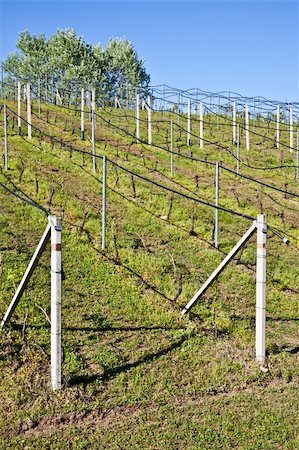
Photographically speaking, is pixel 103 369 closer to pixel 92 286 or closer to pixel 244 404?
pixel 244 404

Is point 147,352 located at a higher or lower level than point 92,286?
lower

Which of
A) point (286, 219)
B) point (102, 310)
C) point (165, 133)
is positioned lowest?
point (102, 310)

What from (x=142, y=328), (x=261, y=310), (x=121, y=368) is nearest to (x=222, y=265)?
(x=261, y=310)

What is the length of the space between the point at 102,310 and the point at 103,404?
1.90 m

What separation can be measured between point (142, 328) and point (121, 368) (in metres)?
0.96

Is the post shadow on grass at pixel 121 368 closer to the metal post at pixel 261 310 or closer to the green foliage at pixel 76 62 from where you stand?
the metal post at pixel 261 310

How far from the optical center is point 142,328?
6281mm

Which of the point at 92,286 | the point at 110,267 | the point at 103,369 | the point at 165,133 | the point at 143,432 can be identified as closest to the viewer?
the point at 143,432

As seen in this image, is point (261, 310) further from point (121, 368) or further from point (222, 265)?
point (121, 368)

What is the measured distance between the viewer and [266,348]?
6.05 m

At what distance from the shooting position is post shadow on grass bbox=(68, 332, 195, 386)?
5062 millimetres

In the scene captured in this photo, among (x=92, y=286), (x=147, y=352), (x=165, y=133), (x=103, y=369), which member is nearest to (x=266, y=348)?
(x=147, y=352)

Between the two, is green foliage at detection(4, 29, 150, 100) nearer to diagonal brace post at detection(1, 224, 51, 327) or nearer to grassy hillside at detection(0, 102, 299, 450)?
grassy hillside at detection(0, 102, 299, 450)

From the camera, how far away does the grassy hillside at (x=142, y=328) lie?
4.48 metres
